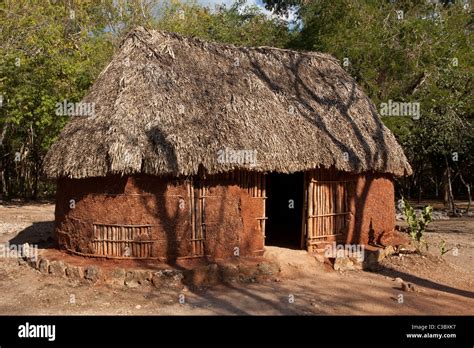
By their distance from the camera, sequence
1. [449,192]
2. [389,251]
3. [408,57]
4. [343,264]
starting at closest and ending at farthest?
[343,264]
[389,251]
[408,57]
[449,192]

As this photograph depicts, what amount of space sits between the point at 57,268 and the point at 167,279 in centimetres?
229

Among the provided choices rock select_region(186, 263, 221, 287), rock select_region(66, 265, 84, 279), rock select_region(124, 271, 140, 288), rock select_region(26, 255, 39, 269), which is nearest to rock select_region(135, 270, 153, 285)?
rock select_region(124, 271, 140, 288)

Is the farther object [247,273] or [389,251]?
[389,251]

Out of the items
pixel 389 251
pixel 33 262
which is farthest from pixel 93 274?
pixel 389 251

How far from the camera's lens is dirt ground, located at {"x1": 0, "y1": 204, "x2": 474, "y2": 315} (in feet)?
23.3

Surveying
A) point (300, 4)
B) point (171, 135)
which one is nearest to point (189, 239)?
point (171, 135)

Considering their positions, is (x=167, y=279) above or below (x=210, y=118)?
below

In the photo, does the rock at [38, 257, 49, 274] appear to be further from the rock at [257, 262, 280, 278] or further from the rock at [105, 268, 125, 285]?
the rock at [257, 262, 280, 278]

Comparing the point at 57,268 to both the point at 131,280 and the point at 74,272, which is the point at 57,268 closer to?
the point at 74,272

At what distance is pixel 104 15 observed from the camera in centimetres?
2511

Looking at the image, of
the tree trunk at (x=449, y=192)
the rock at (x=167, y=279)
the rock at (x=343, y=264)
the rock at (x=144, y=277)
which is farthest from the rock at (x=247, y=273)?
the tree trunk at (x=449, y=192)

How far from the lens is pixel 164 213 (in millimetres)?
8766

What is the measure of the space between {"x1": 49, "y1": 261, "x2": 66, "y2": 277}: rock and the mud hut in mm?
602
